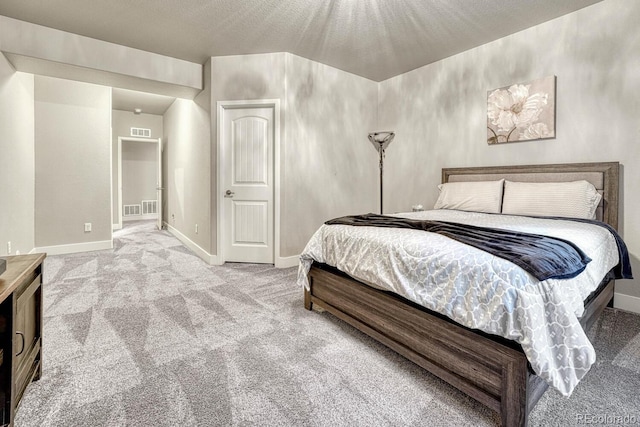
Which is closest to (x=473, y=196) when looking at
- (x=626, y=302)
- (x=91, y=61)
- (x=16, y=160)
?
(x=626, y=302)

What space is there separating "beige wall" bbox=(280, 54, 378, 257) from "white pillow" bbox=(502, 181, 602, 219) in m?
1.99

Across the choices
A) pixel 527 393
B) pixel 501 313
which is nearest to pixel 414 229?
pixel 501 313

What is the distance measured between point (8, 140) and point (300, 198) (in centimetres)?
309

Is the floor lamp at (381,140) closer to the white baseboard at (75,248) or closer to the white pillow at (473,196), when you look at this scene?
the white pillow at (473,196)

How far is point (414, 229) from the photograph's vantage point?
1.89m

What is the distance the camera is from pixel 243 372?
164 cm

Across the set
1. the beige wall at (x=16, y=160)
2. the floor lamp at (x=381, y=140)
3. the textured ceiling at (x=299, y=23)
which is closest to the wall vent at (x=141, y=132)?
the beige wall at (x=16, y=160)

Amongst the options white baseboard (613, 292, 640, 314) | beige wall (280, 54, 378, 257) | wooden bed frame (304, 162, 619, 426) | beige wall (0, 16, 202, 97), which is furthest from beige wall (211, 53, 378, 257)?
white baseboard (613, 292, 640, 314)

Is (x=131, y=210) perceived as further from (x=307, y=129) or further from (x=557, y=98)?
(x=557, y=98)

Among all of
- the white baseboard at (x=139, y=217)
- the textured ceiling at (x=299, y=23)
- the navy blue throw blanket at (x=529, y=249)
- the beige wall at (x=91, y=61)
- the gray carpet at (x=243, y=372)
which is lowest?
the gray carpet at (x=243, y=372)

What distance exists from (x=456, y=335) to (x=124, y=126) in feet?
25.2

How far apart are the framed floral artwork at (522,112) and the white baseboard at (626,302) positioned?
4.94ft

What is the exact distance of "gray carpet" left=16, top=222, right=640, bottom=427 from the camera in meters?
1.34

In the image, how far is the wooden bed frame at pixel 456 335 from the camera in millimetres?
1193
